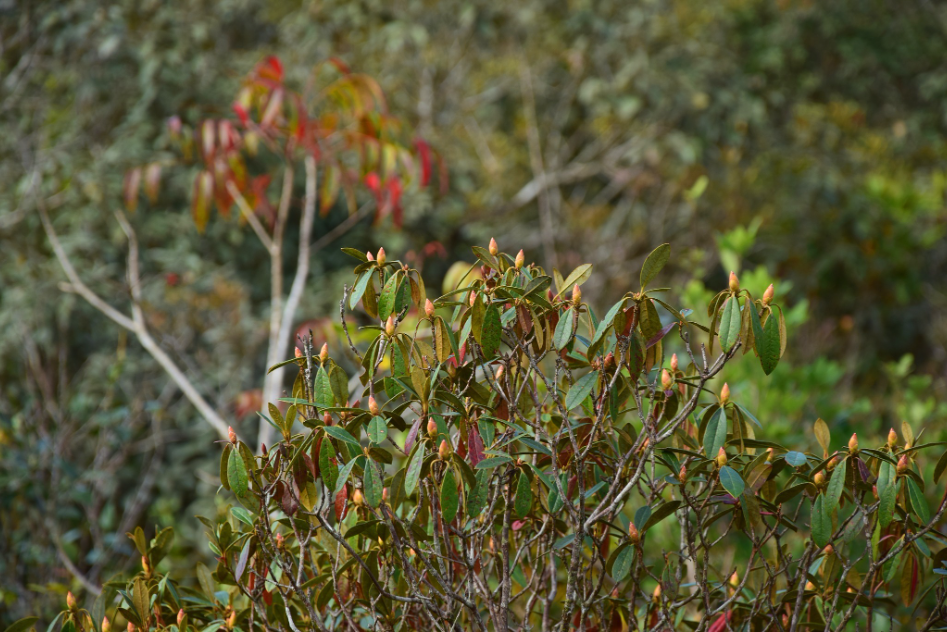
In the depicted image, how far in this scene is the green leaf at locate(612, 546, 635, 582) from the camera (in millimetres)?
1118

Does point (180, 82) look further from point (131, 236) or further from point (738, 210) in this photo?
point (738, 210)

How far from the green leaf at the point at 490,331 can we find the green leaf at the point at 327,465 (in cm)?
24

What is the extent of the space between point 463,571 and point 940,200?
225 inches

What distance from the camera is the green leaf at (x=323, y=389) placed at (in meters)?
1.11

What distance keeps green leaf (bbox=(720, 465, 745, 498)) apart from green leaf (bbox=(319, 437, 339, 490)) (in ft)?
1.65

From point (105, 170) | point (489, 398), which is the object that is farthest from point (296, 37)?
point (489, 398)

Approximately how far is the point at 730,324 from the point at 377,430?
1.55 ft

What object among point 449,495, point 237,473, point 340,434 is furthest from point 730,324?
point 237,473

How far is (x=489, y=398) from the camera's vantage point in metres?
1.21

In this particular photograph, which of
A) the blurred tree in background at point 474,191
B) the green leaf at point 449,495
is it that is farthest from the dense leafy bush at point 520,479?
the blurred tree in background at point 474,191

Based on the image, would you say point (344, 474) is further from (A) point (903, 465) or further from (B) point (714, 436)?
(A) point (903, 465)

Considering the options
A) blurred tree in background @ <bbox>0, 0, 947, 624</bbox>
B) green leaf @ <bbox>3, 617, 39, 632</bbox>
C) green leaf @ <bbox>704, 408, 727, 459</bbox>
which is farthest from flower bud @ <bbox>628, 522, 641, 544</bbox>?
blurred tree in background @ <bbox>0, 0, 947, 624</bbox>

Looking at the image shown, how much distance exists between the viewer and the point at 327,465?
3.49 ft

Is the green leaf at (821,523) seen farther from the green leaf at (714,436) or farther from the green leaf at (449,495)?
the green leaf at (449,495)
